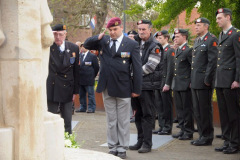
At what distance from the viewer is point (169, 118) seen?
11.1m

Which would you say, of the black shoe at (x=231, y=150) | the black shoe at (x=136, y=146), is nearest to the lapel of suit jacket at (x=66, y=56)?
the black shoe at (x=136, y=146)

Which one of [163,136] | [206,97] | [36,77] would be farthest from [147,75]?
[36,77]

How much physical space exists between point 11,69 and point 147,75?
4801 mm

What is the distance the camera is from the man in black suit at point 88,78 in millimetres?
15289

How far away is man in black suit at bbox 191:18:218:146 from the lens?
30.9 feet

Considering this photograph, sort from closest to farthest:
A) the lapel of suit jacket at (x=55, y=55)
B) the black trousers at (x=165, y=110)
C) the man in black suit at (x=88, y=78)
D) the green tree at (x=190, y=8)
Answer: the lapel of suit jacket at (x=55, y=55)
the black trousers at (x=165, y=110)
the green tree at (x=190, y=8)
the man in black suit at (x=88, y=78)

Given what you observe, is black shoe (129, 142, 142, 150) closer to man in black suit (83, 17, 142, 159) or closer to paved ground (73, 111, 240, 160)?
paved ground (73, 111, 240, 160)

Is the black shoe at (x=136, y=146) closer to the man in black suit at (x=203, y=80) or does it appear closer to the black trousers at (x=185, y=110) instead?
the man in black suit at (x=203, y=80)

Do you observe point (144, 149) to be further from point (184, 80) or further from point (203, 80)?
point (184, 80)

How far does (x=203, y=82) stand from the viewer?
955 centimetres

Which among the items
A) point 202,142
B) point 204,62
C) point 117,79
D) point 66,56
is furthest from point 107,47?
point 202,142

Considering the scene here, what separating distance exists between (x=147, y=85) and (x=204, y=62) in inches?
55.1

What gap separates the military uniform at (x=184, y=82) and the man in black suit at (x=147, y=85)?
5.33 ft

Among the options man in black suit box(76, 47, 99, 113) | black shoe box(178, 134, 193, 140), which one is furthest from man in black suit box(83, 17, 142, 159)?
man in black suit box(76, 47, 99, 113)
